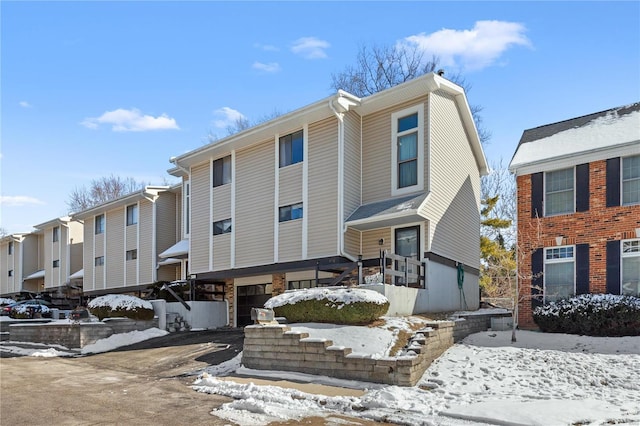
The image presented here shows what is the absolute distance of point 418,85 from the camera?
1689 centimetres

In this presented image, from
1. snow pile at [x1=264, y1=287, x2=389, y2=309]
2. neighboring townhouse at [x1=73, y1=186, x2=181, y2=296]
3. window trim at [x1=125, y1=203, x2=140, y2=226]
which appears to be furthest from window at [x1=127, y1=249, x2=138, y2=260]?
snow pile at [x1=264, y1=287, x2=389, y2=309]

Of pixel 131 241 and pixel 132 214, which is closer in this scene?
pixel 131 241

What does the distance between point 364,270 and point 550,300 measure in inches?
231

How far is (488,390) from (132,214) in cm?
2547

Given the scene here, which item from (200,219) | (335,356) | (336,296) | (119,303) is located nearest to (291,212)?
(200,219)

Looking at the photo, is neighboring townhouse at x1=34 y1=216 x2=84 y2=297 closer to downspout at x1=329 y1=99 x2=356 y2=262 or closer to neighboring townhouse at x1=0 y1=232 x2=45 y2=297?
neighboring townhouse at x1=0 y1=232 x2=45 y2=297

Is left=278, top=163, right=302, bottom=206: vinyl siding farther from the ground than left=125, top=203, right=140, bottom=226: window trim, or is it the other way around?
left=278, top=163, right=302, bottom=206: vinyl siding

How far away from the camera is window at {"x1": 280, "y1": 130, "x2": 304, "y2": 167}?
64.2 feet

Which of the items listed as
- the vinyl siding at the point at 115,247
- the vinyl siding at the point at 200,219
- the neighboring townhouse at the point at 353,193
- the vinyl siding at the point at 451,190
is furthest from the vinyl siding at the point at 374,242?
the vinyl siding at the point at 115,247

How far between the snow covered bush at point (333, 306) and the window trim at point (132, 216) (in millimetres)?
18604

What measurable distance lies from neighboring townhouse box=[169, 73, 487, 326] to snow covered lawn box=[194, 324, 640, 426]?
490cm

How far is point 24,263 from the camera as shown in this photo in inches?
1777

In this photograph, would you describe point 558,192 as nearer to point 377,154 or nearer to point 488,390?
point 377,154

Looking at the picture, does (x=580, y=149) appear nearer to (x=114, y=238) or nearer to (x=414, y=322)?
(x=414, y=322)
